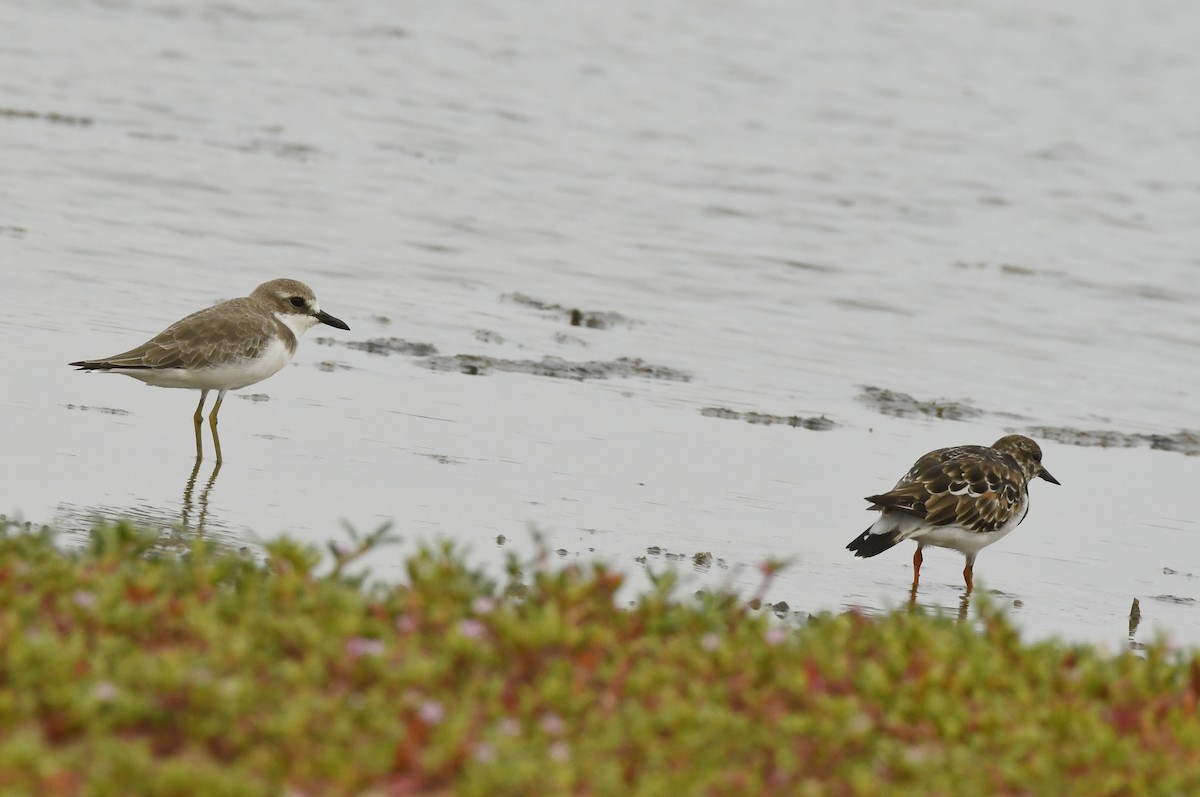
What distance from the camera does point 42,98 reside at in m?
21.8

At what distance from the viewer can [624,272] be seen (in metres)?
17.6

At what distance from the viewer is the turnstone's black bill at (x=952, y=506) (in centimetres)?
973

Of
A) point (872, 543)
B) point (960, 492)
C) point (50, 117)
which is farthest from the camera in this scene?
point (50, 117)

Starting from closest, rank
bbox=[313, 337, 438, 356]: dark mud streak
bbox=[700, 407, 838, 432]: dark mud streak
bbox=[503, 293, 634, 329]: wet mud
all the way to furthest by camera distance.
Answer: bbox=[700, 407, 838, 432]: dark mud streak, bbox=[313, 337, 438, 356]: dark mud streak, bbox=[503, 293, 634, 329]: wet mud

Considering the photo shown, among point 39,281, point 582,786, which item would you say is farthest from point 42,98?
point 582,786

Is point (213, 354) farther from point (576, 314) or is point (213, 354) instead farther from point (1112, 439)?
point (1112, 439)

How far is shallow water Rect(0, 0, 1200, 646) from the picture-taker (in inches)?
399

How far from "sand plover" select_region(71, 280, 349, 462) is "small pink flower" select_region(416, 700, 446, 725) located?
238 inches

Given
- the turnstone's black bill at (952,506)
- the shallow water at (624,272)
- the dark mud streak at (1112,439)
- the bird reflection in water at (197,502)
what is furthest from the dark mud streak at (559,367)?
the turnstone's black bill at (952,506)

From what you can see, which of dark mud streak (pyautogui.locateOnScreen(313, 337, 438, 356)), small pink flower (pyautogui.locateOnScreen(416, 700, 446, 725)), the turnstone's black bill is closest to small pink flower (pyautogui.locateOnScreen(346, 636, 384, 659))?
small pink flower (pyautogui.locateOnScreen(416, 700, 446, 725))

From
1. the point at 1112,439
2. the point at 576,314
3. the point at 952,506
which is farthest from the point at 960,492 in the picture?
the point at 576,314

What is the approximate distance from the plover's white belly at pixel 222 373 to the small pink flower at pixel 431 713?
20.7 ft

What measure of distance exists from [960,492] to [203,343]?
455cm

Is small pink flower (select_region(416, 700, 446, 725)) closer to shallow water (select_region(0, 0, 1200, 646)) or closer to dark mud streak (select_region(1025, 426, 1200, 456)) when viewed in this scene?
shallow water (select_region(0, 0, 1200, 646))
